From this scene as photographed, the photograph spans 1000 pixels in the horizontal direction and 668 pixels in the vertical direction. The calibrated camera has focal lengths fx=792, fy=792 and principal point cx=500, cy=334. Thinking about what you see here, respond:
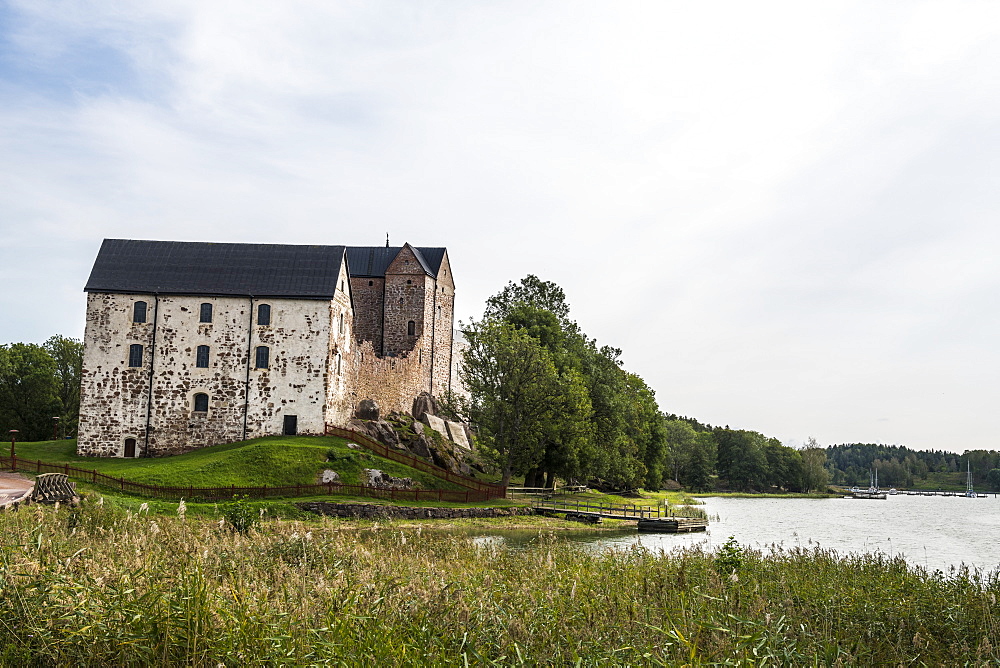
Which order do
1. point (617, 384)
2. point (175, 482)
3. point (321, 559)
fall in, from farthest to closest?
point (617, 384) < point (175, 482) < point (321, 559)

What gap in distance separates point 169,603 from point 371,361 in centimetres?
4842

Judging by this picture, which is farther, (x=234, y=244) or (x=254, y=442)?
(x=234, y=244)

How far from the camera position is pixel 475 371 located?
50.6 meters

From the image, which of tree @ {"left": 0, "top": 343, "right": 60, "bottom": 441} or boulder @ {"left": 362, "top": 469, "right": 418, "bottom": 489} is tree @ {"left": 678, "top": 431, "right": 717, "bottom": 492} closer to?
boulder @ {"left": 362, "top": 469, "right": 418, "bottom": 489}

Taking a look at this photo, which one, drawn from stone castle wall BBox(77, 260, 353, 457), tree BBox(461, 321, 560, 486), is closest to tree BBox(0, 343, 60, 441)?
stone castle wall BBox(77, 260, 353, 457)

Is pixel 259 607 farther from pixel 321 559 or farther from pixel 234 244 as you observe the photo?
pixel 234 244

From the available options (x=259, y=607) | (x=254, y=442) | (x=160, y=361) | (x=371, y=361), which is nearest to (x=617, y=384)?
(x=371, y=361)

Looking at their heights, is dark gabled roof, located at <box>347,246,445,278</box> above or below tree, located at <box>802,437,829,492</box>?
above

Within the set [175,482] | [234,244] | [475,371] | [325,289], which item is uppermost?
→ [234,244]

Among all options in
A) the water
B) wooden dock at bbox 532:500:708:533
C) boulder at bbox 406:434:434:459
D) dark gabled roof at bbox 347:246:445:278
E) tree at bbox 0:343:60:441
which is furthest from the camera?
tree at bbox 0:343:60:441

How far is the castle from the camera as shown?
48188mm

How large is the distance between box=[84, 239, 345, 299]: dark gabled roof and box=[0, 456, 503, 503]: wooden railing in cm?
1392

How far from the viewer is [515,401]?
4856 cm

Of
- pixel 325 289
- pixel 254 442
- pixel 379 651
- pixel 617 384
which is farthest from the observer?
pixel 617 384
